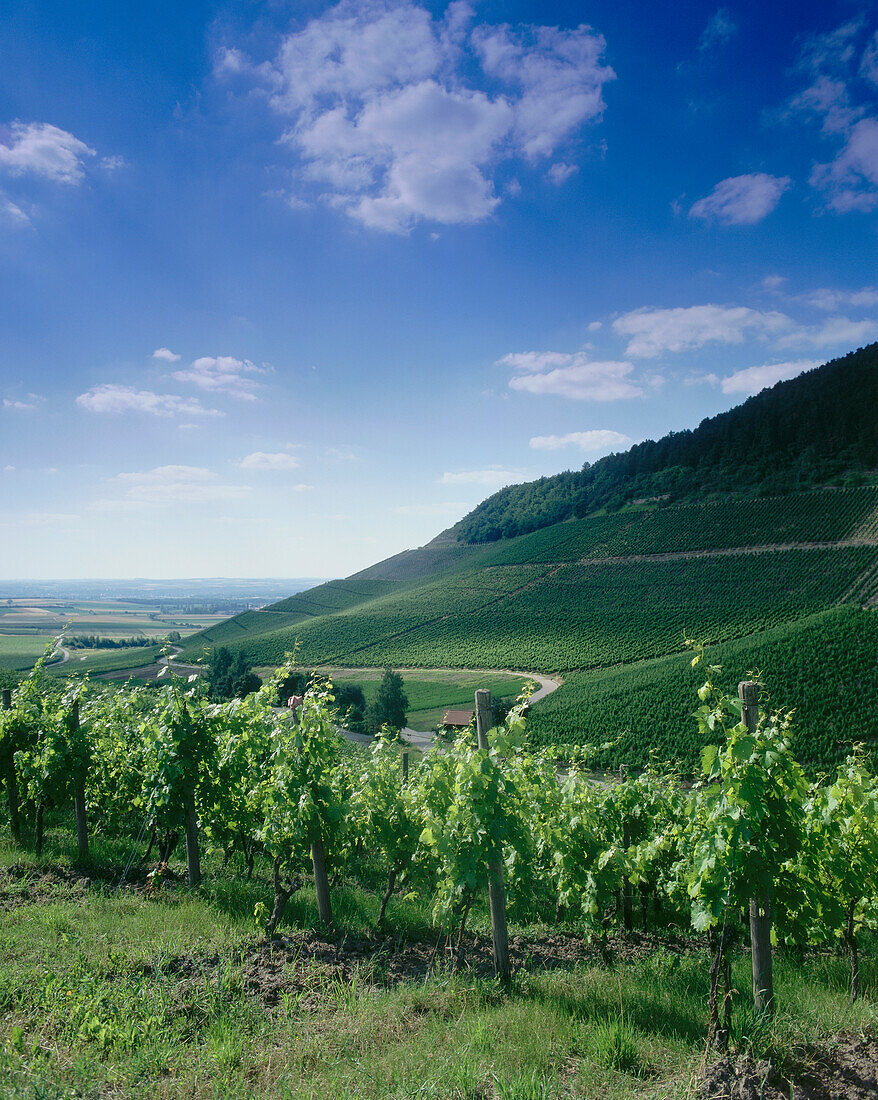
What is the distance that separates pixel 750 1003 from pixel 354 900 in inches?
222

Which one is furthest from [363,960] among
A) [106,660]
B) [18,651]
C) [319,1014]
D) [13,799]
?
[18,651]

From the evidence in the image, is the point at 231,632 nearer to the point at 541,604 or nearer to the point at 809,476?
the point at 541,604

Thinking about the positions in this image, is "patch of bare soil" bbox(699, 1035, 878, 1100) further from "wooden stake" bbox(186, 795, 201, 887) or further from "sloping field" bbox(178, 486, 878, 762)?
"sloping field" bbox(178, 486, 878, 762)

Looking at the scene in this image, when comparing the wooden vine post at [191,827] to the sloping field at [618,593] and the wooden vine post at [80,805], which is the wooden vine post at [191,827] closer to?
the wooden vine post at [80,805]

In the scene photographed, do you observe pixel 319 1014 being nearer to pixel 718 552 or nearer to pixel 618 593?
pixel 618 593

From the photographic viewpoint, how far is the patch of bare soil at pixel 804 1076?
11.1ft

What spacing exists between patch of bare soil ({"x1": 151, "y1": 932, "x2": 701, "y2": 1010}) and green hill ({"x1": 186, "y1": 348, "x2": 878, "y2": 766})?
26.5m

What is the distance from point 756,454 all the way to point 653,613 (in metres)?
53.0

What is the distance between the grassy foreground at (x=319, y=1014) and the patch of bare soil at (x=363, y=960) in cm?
3

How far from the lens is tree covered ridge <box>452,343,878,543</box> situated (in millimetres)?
87500

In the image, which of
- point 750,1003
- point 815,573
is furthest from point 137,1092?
point 815,573

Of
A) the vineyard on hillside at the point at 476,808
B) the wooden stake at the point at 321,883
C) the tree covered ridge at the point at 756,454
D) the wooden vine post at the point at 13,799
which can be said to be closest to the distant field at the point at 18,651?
the wooden vine post at the point at 13,799

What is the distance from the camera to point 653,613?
63.8 meters

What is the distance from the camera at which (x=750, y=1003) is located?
4.81 m
